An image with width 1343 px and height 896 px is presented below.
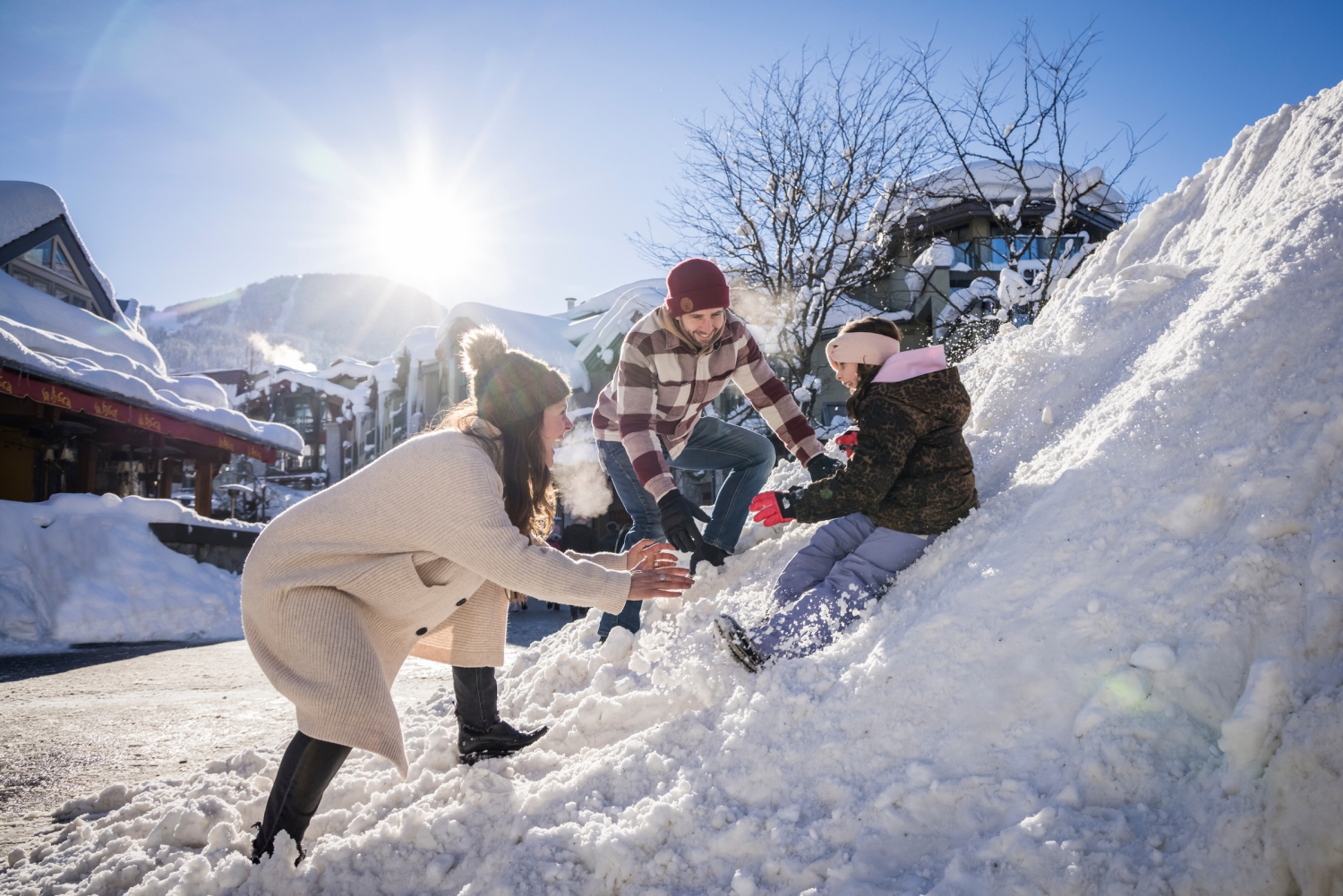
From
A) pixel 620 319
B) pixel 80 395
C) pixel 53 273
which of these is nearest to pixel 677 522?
pixel 80 395

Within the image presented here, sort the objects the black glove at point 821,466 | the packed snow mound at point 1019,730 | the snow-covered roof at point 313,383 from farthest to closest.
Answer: the snow-covered roof at point 313,383, the black glove at point 821,466, the packed snow mound at point 1019,730

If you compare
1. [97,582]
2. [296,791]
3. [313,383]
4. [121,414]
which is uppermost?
[313,383]

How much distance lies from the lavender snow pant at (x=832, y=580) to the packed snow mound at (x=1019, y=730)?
88 millimetres

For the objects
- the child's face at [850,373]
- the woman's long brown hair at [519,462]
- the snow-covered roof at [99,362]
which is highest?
the snow-covered roof at [99,362]

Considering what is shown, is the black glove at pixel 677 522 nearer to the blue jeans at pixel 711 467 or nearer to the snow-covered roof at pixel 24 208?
the blue jeans at pixel 711 467

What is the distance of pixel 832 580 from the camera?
2506 mm

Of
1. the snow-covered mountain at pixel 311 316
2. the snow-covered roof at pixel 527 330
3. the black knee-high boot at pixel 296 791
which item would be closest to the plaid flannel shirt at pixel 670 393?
the black knee-high boot at pixel 296 791

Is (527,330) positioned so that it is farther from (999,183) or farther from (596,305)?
(999,183)

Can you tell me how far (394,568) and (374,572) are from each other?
0.05 meters

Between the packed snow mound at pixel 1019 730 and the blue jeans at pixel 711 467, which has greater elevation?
the blue jeans at pixel 711 467

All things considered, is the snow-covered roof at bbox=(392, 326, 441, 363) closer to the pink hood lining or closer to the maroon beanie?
the maroon beanie

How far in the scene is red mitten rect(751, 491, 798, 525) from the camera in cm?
268

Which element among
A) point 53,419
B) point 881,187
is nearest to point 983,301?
point 881,187

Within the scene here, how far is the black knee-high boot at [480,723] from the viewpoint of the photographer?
2.44 meters
